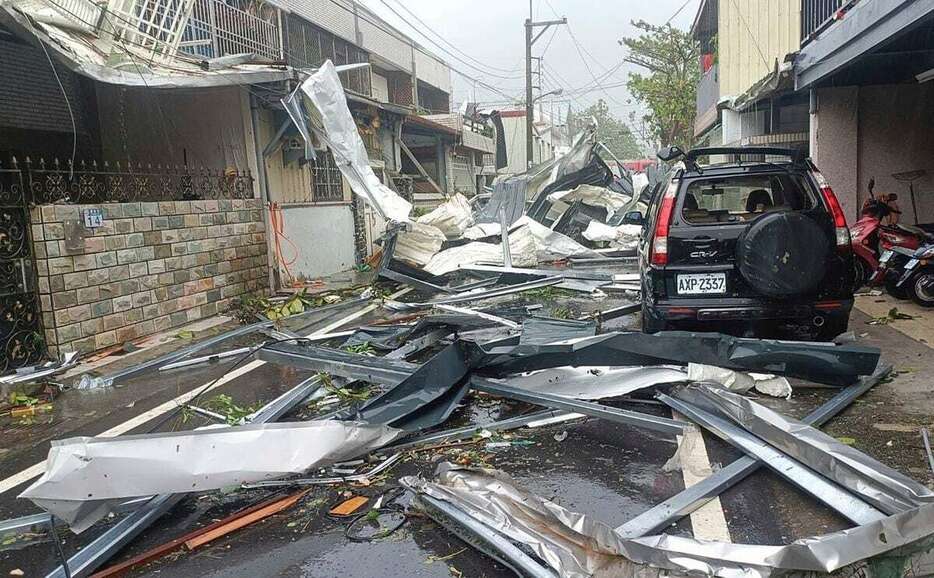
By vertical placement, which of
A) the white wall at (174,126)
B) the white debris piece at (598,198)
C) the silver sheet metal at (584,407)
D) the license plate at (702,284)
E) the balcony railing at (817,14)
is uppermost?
the balcony railing at (817,14)

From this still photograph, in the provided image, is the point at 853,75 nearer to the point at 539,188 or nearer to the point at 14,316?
the point at 539,188

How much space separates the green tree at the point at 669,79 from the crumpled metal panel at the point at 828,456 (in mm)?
30016

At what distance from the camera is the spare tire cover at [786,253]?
17.1 ft

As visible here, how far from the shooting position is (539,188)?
57.7ft

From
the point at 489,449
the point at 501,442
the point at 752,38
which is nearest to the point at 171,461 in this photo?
the point at 489,449

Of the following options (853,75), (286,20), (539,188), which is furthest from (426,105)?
(853,75)

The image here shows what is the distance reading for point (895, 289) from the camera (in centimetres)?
853

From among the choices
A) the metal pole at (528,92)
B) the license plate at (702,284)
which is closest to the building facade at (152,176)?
the license plate at (702,284)

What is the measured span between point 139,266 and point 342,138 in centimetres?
371

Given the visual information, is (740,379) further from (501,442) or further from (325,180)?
(325,180)

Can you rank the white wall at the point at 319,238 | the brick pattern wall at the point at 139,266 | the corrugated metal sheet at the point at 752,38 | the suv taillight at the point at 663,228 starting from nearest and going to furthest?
the suv taillight at the point at 663,228
the brick pattern wall at the point at 139,266
the corrugated metal sheet at the point at 752,38
the white wall at the point at 319,238

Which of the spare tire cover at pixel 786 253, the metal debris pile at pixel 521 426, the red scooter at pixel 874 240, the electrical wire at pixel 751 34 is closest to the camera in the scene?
the metal debris pile at pixel 521 426

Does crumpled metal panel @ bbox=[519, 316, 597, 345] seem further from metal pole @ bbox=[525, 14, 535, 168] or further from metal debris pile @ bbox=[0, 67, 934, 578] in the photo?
metal pole @ bbox=[525, 14, 535, 168]

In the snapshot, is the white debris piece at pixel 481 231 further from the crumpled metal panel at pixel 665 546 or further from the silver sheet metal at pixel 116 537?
the crumpled metal panel at pixel 665 546
